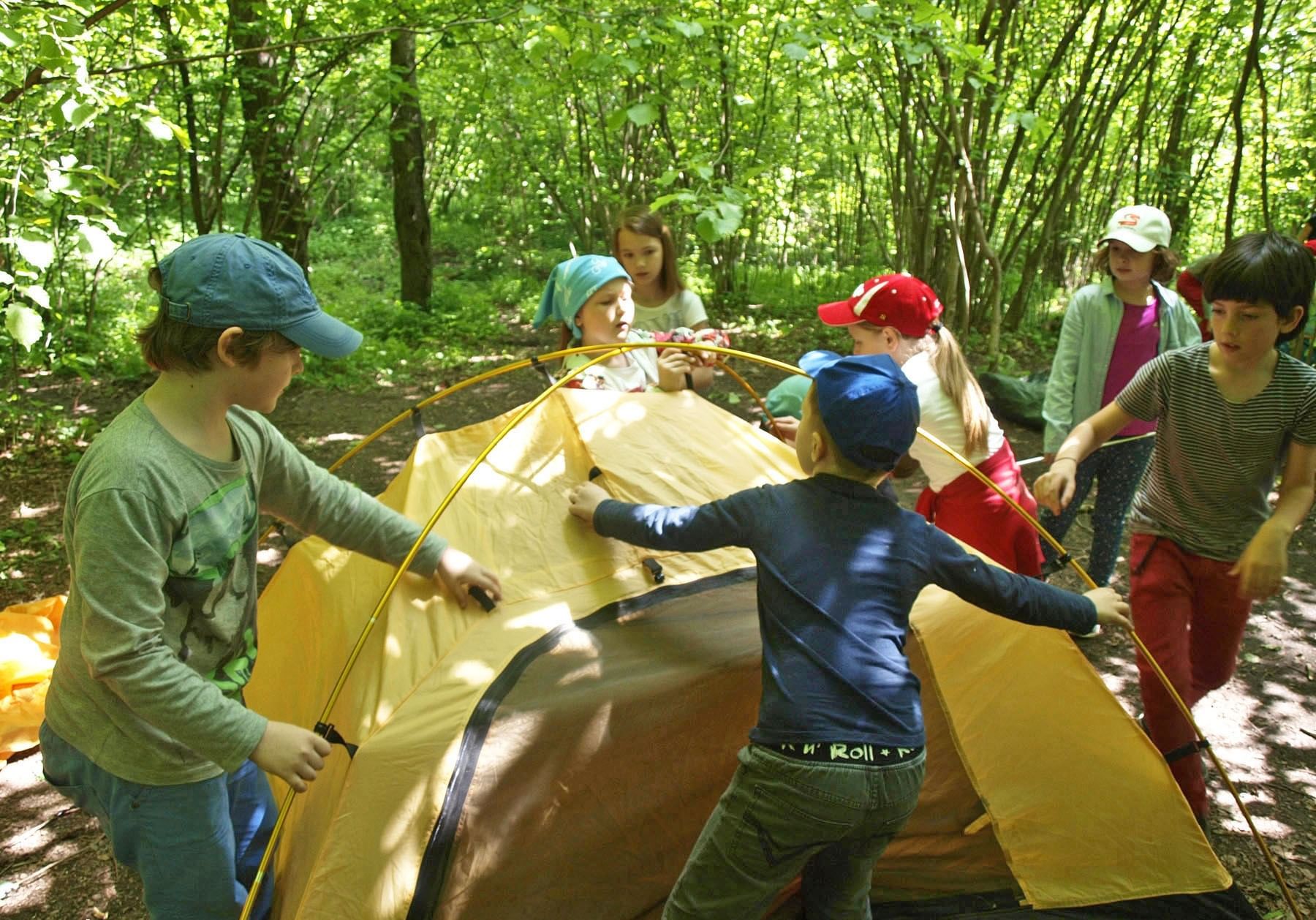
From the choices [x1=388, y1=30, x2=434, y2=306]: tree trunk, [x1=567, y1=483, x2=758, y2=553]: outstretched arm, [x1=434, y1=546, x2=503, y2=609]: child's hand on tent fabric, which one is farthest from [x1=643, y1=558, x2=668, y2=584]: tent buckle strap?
[x1=388, y1=30, x2=434, y2=306]: tree trunk

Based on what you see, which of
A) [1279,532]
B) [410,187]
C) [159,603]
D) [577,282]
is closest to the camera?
[159,603]

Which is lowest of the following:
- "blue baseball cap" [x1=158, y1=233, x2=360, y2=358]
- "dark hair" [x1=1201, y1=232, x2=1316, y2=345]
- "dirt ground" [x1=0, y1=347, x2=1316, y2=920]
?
"dirt ground" [x1=0, y1=347, x2=1316, y2=920]

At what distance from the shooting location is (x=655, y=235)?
11.0ft

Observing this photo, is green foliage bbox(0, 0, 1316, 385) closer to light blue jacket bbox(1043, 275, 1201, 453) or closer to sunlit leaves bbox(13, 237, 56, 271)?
sunlit leaves bbox(13, 237, 56, 271)

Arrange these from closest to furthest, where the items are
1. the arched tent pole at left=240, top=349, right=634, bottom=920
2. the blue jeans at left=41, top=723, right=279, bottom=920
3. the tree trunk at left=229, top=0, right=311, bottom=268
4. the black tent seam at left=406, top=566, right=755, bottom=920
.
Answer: the blue jeans at left=41, top=723, right=279, bottom=920 → the arched tent pole at left=240, top=349, right=634, bottom=920 → the black tent seam at left=406, top=566, right=755, bottom=920 → the tree trunk at left=229, top=0, right=311, bottom=268

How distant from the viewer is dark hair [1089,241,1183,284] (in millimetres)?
3186

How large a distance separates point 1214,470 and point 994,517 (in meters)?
0.56

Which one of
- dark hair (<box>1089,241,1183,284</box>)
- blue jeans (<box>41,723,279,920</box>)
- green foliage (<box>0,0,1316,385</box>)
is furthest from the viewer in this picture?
green foliage (<box>0,0,1316,385</box>)

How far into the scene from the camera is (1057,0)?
740 cm

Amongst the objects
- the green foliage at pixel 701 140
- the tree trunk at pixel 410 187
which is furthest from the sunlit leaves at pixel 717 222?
the tree trunk at pixel 410 187

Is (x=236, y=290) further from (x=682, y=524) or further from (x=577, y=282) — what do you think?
(x=577, y=282)

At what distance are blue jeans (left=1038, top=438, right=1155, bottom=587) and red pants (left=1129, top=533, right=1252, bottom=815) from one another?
82 centimetres

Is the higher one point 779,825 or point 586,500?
point 586,500

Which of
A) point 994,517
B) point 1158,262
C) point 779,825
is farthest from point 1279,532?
point 1158,262
